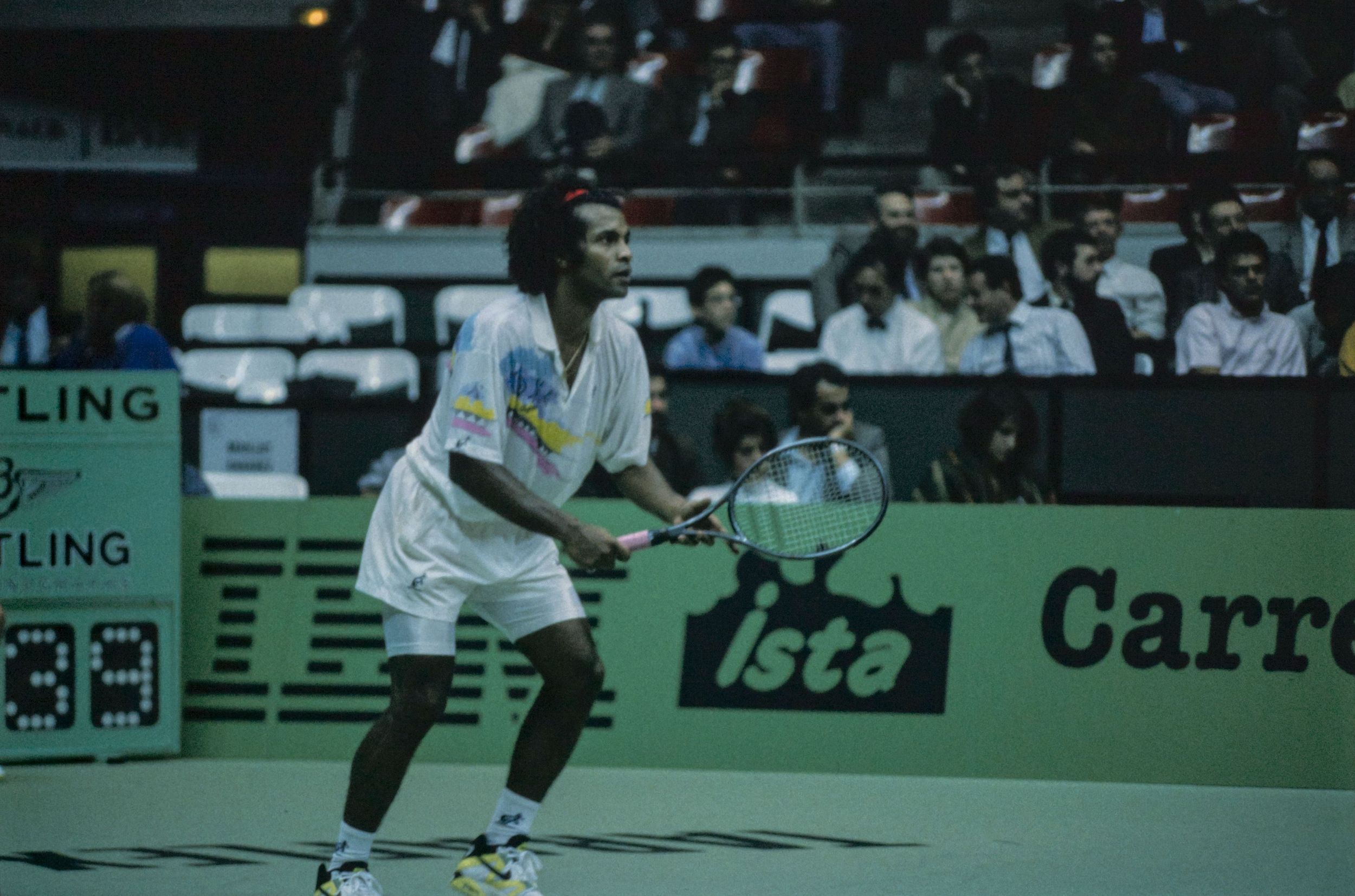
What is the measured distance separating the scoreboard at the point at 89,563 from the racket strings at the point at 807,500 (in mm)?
2846

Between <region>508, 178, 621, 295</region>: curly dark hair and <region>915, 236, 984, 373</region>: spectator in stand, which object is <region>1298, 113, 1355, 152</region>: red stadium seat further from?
<region>508, 178, 621, 295</region>: curly dark hair

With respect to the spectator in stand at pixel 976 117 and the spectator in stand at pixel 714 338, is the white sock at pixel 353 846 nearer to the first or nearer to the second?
the spectator in stand at pixel 714 338

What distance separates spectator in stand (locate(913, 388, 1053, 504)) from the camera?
736cm

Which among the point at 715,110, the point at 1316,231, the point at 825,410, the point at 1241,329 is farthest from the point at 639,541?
the point at 715,110

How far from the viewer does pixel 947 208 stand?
1121cm

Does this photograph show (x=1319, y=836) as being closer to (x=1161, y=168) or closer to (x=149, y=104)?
(x=1161, y=168)

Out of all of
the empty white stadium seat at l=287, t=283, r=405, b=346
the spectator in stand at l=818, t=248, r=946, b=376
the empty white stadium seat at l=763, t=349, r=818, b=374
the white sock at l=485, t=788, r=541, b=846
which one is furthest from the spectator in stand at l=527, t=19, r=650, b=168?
the white sock at l=485, t=788, r=541, b=846

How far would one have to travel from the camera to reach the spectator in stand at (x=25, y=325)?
11914mm

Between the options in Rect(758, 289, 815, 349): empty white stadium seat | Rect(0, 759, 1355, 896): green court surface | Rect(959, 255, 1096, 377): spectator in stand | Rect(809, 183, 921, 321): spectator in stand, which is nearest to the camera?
Rect(0, 759, 1355, 896): green court surface

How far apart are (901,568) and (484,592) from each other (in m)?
2.75

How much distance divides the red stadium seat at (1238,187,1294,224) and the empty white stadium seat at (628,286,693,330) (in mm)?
3287

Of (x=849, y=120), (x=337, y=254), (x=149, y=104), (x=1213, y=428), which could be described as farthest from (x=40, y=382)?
(x=149, y=104)

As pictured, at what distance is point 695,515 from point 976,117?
758 cm

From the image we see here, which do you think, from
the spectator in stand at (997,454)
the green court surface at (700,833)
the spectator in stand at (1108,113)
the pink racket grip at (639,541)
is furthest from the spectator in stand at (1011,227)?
the pink racket grip at (639,541)
